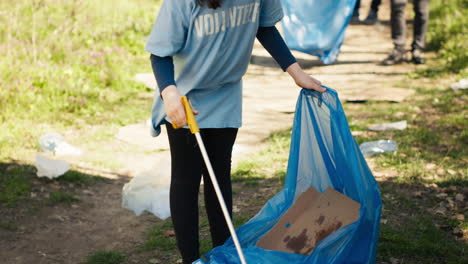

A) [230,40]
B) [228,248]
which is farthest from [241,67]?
[228,248]

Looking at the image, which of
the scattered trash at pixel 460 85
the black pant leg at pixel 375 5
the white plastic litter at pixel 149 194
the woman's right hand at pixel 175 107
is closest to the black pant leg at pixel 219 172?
the woman's right hand at pixel 175 107

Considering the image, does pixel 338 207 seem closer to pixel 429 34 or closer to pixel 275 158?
pixel 275 158

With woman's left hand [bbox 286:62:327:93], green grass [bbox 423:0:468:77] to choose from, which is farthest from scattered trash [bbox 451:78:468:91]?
woman's left hand [bbox 286:62:327:93]

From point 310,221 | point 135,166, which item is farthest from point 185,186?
point 135,166

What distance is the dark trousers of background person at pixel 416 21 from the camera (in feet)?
22.1

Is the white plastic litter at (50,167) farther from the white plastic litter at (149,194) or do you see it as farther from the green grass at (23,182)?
the white plastic litter at (149,194)

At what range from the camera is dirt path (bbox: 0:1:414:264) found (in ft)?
10.4

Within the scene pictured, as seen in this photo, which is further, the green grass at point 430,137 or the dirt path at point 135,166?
the green grass at point 430,137

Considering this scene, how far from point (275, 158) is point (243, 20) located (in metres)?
2.33

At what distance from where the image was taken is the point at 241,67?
2.17 m

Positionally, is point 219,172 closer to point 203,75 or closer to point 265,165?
point 203,75

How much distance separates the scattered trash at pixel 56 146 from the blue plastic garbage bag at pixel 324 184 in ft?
8.01

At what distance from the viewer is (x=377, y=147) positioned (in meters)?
4.26

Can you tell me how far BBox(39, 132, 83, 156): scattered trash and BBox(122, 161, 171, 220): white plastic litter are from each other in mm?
1010
